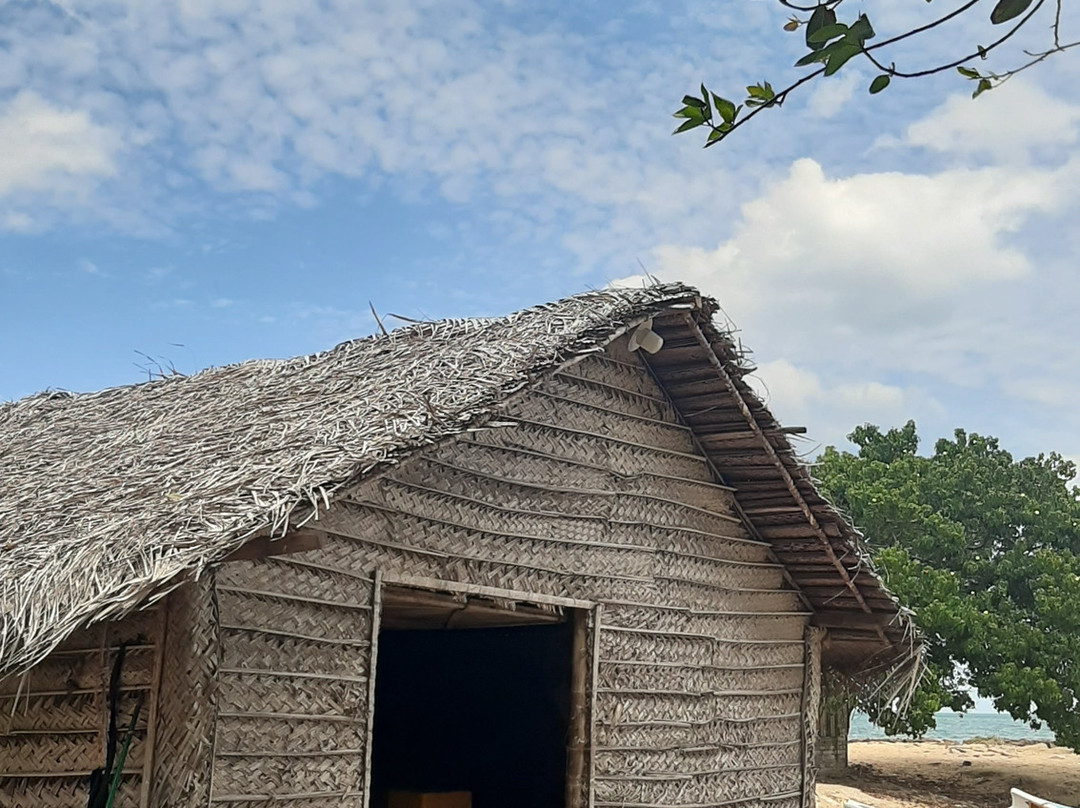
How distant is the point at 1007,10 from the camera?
1557mm

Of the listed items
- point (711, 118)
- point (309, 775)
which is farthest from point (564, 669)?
point (711, 118)

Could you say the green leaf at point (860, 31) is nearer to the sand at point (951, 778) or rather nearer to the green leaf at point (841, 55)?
the green leaf at point (841, 55)

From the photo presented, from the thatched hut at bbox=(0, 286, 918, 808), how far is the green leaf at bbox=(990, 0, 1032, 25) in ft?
9.04

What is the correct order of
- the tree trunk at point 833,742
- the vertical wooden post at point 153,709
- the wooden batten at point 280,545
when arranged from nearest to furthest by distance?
1. the wooden batten at point 280,545
2. the vertical wooden post at point 153,709
3. the tree trunk at point 833,742

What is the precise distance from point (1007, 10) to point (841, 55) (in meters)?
0.21

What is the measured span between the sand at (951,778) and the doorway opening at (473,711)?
6462mm

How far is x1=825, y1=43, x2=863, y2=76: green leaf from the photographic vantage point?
1.63 metres

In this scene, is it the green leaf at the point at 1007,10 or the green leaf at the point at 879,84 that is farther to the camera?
the green leaf at the point at 879,84

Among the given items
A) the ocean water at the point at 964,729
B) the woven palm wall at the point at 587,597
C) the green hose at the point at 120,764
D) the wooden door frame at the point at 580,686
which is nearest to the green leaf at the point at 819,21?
the woven palm wall at the point at 587,597

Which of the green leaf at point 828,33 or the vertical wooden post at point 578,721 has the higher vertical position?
the green leaf at point 828,33

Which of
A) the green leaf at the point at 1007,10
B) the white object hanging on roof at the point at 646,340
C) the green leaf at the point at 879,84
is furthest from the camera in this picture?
the white object hanging on roof at the point at 646,340

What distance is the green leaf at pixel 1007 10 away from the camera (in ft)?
5.08

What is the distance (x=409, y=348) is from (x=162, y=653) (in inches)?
83.3

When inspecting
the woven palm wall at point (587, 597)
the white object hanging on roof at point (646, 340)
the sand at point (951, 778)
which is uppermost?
the white object hanging on roof at point (646, 340)
